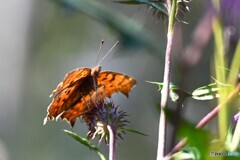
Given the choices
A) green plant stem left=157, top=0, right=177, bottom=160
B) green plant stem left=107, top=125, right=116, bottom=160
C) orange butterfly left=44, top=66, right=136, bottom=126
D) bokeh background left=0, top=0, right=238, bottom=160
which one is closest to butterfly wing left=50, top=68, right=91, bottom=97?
orange butterfly left=44, top=66, right=136, bottom=126

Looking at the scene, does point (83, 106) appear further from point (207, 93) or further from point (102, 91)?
point (207, 93)

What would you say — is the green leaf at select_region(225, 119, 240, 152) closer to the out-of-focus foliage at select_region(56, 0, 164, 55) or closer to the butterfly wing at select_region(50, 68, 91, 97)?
the butterfly wing at select_region(50, 68, 91, 97)

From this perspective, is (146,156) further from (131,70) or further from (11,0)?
(11,0)

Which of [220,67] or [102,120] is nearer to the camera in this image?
[220,67]

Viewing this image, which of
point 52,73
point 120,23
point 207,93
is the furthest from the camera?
point 52,73

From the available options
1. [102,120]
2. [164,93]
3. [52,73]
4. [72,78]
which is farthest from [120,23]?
[52,73]

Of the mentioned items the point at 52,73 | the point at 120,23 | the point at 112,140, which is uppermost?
the point at 52,73

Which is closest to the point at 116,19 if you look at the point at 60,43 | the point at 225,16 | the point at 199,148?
the point at 225,16
